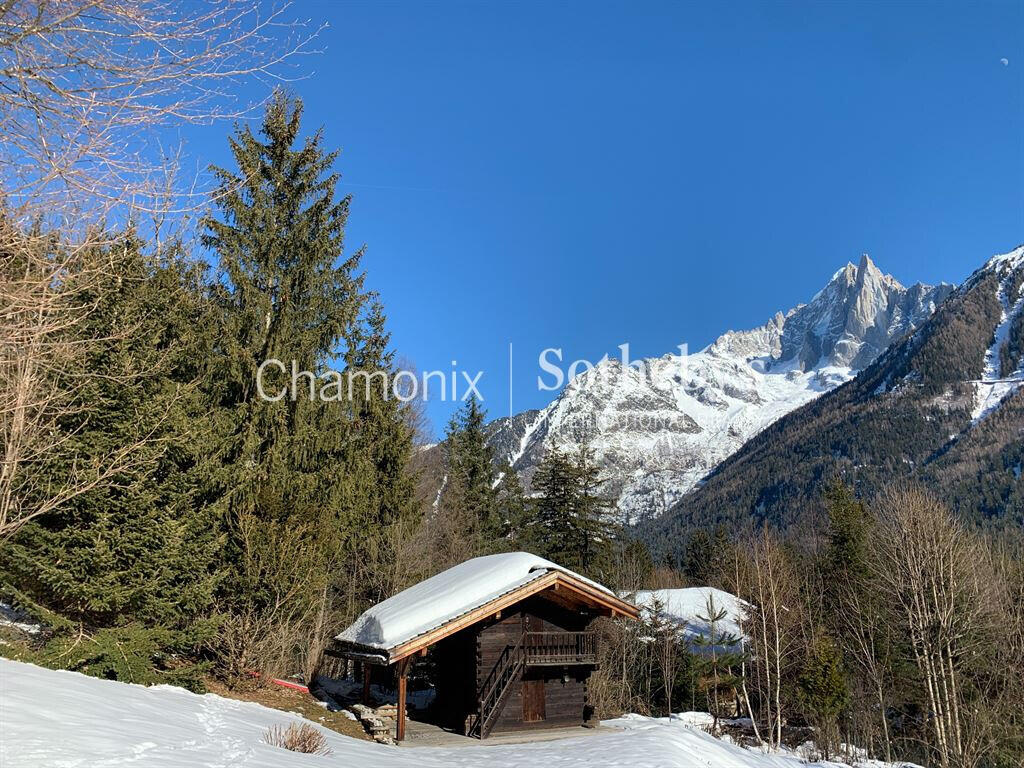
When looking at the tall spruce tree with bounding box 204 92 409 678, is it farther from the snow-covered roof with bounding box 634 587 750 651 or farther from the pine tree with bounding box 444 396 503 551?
the snow-covered roof with bounding box 634 587 750 651

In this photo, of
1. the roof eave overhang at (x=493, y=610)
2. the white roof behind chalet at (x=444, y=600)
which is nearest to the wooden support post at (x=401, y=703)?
the roof eave overhang at (x=493, y=610)

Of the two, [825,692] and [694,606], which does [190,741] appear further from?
[694,606]

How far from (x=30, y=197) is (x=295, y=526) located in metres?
12.2

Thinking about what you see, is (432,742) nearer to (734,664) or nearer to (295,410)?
(295,410)

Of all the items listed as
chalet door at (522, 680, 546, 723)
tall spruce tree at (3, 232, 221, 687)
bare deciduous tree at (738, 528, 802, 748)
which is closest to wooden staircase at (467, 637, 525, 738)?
chalet door at (522, 680, 546, 723)

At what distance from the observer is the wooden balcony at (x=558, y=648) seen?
17.0m

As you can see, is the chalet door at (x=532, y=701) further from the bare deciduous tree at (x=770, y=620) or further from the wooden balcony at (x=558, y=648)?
the bare deciduous tree at (x=770, y=620)

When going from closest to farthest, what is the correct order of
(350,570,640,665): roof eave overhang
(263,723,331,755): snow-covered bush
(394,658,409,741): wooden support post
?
(263,723,331,755): snow-covered bush, (350,570,640,665): roof eave overhang, (394,658,409,741): wooden support post

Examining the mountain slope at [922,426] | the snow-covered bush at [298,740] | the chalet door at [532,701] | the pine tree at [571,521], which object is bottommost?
the chalet door at [532,701]

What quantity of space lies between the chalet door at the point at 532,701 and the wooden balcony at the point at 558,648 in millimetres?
825

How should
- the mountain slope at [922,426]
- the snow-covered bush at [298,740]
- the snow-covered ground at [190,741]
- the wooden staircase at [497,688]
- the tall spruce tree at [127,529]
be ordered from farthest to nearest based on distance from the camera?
1. the mountain slope at [922,426]
2. the wooden staircase at [497,688]
3. the tall spruce tree at [127,529]
4. the snow-covered bush at [298,740]
5. the snow-covered ground at [190,741]

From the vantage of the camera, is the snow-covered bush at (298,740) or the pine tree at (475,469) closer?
the snow-covered bush at (298,740)

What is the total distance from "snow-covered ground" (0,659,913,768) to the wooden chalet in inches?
70.8

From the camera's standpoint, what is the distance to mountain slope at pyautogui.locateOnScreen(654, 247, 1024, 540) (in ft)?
440
